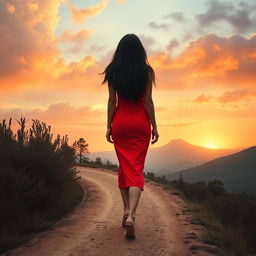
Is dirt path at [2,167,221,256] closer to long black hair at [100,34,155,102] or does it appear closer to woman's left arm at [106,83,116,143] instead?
woman's left arm at [106,83,116,143]

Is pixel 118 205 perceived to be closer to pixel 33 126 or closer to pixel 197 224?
pixel 197 224

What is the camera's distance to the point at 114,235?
17.8 feet

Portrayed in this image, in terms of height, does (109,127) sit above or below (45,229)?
above

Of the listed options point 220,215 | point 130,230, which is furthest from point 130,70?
point 220,215

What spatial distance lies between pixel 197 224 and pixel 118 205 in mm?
2263

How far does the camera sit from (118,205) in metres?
8.47

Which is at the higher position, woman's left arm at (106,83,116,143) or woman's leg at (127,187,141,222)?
woman's left arm at (106,83,116,143)

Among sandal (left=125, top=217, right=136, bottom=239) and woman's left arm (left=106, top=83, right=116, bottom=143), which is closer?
sandal (left=125, top=217, right=136, bottom=239)

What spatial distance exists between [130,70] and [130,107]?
53 centimetres

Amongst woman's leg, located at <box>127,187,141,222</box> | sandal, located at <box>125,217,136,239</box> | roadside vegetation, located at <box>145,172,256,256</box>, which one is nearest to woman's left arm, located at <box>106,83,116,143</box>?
woman's leg, located at <box>127,187,141,222</box>

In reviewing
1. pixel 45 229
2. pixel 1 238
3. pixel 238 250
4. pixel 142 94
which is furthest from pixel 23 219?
pixel 238 250

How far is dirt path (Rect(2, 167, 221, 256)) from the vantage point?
478 centimetres

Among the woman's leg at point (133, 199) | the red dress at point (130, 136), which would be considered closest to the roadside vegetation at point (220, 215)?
the woman's leg at point (133, 199)

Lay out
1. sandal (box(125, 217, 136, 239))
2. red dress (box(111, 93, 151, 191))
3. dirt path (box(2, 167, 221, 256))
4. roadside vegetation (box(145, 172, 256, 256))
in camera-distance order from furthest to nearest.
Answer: roadside vegetation (box(145, 172, 256, 256))
red dress (box(111, 93, 151, 191))
sandal (box(125, 217, 136, 239))
dirt path (box(2, 167, 221, 256))
